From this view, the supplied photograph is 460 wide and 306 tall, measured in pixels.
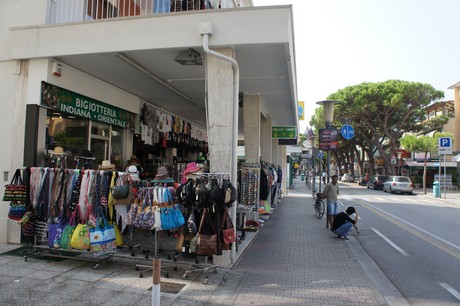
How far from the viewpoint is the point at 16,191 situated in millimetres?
6578

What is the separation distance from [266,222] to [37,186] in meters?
7.69

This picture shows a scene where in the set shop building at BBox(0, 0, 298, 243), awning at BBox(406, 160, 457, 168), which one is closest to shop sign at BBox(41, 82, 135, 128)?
shop building at BBox(0, 0, 298, 243)

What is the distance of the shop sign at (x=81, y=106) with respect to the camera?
762cm

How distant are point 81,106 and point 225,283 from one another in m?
5.39

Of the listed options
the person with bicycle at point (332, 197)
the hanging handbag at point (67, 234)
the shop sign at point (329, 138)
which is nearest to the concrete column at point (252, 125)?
the shop sign at point (329, 138)

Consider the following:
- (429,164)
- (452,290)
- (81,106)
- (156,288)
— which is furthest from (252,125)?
(429,164)

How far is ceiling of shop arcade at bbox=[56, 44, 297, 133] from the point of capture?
7398 mm

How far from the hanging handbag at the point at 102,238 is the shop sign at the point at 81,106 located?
2981mm

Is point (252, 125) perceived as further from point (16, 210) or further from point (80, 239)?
point (16, 210)

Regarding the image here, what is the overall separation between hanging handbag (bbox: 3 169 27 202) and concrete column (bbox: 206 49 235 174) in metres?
3.44

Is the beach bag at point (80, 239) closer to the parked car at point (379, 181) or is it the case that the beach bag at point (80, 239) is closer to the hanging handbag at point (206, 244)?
the hanging handbag at point (206, 244)

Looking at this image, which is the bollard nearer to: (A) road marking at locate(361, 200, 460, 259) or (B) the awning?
(A) road marking at locate(361, 200, 460, 259)

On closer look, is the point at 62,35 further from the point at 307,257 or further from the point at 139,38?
the point at 307,257

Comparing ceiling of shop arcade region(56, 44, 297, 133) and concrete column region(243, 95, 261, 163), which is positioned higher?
ceiling of shop arcade region(56, 44, 297, 133)
